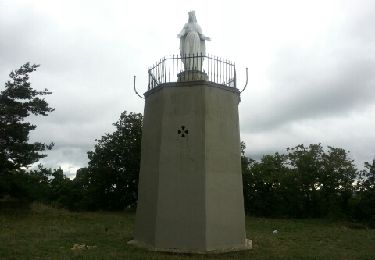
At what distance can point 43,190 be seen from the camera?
84.6 ft

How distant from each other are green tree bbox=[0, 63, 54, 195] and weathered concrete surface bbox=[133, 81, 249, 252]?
34.2ft

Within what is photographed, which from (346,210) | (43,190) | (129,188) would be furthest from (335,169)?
(43,190)

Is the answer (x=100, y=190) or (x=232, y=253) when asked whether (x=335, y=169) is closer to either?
(x=100, y=190)

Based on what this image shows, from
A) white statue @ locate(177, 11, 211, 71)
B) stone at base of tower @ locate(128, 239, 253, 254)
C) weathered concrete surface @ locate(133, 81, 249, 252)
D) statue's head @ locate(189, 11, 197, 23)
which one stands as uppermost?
statue's head @ locate(189, 11, 197, 23)

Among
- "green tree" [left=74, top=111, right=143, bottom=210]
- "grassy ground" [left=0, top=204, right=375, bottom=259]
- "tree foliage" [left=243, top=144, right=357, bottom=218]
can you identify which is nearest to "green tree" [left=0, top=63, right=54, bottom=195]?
"grassy ground" [left=0, top=204, right=375, bottom=259]

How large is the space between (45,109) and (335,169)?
21217 mm

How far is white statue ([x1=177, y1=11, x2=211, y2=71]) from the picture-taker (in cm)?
1174

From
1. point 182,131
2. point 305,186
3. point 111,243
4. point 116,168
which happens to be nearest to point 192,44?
point 182,131

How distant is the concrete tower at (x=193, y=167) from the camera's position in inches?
423

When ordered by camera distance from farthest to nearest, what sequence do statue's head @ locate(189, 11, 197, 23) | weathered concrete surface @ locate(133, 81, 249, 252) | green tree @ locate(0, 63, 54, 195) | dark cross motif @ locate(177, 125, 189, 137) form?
green tree @ locate(0, 63, 54, 195), statue's head @ locate(189, 11, 197, 23), dark cross motif @ locate(177, 125, 189, 137), weathered concrete surface @ locate(133, 81, 249, 252)

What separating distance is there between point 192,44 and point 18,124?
1172cm

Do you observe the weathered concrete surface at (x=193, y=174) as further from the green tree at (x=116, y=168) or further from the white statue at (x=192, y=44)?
the green tree at (x=116, y=168)

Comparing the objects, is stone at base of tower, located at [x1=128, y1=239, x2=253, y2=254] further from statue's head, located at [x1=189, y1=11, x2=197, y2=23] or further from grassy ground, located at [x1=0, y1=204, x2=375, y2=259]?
statue's head, located at [x1=189, y1=11, x2=197, y2=23]

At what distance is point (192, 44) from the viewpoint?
11773 millimetres
